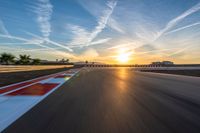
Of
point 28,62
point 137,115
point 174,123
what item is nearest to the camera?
point 174,123

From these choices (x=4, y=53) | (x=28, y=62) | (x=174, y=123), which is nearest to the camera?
(x=174, y=123)

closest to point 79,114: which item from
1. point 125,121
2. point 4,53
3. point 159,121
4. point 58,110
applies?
point 58,110

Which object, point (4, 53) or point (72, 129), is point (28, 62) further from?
point (72, 129)

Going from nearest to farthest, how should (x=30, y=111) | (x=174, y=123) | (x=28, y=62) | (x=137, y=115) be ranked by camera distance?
(x=174, y=123) < (x=137, y=115) < (x=30, y=111) < (x=28, y=62)

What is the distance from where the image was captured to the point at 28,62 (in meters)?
63.7

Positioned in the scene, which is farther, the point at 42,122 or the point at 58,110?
the point at 58,110

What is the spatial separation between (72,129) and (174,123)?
213cm

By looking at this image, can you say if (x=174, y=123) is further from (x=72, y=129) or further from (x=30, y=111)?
(x=30, y=111)

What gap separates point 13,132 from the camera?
2.57m

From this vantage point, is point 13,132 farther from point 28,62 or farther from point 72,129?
point 28,62

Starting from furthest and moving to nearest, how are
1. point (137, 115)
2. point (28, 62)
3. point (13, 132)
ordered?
1. point (28, 62)
2. point (137, 115)
3. point (13, 132)

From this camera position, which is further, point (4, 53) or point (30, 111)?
point (4, 53)

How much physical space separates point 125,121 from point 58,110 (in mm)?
1804

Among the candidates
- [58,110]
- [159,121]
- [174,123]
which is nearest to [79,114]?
[58,110]
